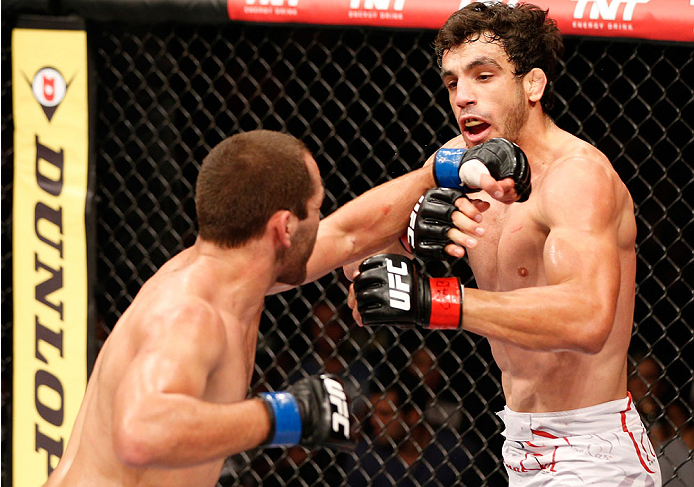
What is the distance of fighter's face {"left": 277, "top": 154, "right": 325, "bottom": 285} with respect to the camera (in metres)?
1.39

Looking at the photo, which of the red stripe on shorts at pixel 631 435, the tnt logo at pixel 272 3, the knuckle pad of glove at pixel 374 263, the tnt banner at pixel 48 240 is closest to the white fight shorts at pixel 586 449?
the red stripe on shorts at pixel 631 435

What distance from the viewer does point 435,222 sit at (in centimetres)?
161

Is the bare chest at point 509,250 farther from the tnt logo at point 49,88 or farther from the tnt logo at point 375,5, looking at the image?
the tnt logo at point 49,88

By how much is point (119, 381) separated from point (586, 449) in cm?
87

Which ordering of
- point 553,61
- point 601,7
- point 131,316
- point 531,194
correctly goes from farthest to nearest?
1. point 601,7
2. point 553,61
3. point 531,194
4. point 131,316

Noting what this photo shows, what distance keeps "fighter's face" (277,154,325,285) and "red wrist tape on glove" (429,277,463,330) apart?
0.23 meters

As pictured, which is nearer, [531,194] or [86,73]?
[531,194]

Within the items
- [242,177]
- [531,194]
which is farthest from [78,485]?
[531,194]

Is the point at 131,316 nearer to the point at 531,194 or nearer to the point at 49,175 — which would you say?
the point at 531,194

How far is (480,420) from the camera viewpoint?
290 cm

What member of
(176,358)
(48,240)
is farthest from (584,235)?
(48,240)

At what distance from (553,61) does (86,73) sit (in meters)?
1.29

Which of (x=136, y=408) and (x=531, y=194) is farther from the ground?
(x=531, y=194)

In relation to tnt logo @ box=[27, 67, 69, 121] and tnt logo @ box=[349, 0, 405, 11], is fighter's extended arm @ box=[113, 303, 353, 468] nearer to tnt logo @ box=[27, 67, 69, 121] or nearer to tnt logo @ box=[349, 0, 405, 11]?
tnt logo @ box=[349, 0, 405, 11]
